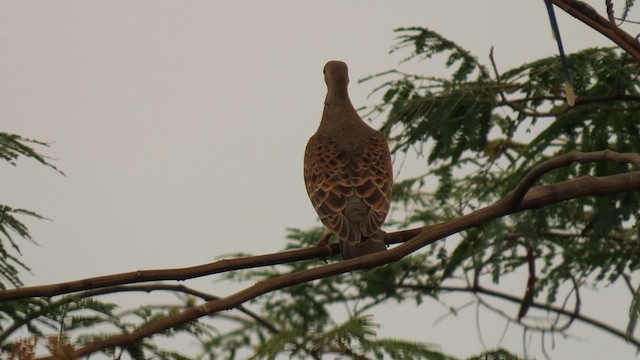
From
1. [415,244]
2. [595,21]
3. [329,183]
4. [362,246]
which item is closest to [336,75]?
[329,183]

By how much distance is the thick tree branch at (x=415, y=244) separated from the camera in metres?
3.73

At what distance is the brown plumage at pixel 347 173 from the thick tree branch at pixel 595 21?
2608 mm

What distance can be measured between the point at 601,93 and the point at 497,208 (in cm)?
270

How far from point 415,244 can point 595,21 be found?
113cm

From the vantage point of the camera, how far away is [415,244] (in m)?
4.24

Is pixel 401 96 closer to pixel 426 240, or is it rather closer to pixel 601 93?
pixel 601 93

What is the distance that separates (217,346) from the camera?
7551mm

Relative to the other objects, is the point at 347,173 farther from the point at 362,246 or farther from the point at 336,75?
the point at 336,75

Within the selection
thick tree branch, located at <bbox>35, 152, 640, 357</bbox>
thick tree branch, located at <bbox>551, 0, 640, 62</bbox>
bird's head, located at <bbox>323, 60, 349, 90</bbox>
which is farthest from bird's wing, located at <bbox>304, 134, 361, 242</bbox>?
thick tree branch, located at <bbox>551, 0, 640, 62</bbox>

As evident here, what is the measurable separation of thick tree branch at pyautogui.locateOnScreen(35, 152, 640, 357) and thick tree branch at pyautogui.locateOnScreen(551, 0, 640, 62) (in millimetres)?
848

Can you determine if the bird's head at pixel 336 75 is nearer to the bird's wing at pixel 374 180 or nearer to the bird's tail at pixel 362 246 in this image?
the bird's wing at pixel 374 180

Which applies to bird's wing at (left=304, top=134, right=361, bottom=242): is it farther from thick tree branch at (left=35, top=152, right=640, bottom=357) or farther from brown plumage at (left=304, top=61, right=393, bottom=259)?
thick tree branch at (left=35, top=152, right=640, bottom=357)

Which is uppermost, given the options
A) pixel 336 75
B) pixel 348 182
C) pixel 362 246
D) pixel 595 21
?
pixel 336 75

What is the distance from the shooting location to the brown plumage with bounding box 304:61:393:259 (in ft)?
19.7
